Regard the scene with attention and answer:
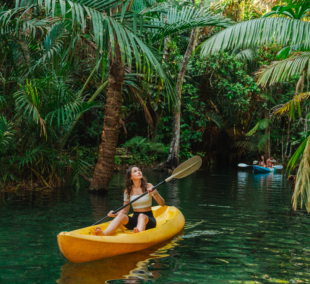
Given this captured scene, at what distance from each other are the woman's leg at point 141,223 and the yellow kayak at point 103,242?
4.9 inches

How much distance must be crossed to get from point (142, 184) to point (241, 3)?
14.9m

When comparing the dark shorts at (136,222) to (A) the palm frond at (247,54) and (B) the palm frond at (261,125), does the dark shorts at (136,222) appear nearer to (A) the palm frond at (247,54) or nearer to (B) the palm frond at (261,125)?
(A) the palm frond at (247,54)

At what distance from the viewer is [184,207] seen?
8.15 meters

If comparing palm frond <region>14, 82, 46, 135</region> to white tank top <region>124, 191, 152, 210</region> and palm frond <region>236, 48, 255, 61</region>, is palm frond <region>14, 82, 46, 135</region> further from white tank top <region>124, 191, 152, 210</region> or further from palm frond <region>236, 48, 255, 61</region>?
palm frond <region>236, 48, 255, 61</region>

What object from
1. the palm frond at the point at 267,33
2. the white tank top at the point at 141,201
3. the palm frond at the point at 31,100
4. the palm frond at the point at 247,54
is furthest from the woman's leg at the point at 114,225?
the palm frond at the point at 247,54

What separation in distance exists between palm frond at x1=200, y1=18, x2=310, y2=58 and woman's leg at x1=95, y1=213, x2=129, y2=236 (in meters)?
2.81

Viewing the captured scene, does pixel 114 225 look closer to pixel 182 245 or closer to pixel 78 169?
pixel 182 245

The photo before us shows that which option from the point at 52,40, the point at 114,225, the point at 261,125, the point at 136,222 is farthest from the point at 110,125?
the point at 261,125

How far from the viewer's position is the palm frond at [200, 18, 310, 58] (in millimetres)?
5211

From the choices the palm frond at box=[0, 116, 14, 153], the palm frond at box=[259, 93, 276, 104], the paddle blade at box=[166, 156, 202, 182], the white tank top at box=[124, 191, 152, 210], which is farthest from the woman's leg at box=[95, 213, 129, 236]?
the palm frond at box=[259, 93, 276, 104]

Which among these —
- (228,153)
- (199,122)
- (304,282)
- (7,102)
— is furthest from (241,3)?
(304,282)

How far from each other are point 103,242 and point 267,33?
3.57 m

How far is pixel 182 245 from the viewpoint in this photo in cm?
515

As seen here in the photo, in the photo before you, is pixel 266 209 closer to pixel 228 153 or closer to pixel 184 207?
pixel 184 207
